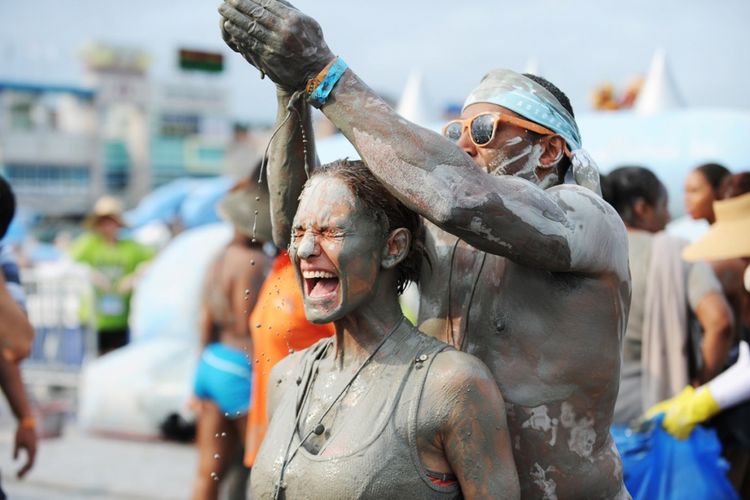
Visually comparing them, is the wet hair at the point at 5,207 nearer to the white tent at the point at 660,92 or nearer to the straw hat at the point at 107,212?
the straw hat at the point at 107,212

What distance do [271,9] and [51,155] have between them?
54.4 m

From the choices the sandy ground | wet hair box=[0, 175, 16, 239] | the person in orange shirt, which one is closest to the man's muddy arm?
the person in orange shirt

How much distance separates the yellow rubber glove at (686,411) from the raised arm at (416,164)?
2.43 meters

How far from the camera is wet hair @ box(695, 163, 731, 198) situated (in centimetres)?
514

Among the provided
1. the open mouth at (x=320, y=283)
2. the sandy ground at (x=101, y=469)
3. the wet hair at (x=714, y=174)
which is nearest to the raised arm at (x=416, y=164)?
the open mouth at (x=320, y=283)

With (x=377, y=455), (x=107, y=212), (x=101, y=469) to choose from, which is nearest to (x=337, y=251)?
(x=377, y=455)

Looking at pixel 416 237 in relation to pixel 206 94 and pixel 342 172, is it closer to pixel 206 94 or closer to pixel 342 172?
pixel 342 172

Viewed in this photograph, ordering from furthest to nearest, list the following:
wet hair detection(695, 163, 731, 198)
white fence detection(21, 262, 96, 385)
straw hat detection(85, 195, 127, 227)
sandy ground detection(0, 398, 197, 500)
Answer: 1. straw hat detection(85, 195, 127, 227)
2. white fence detection(21, 262, 96, 385)
3. sandy ground detection(0, 398, 197, 500)
4. wet hair detection(695, 163, 731, 198)

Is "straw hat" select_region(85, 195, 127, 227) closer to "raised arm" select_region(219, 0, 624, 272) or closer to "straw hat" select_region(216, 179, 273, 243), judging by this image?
"straw hat" select_region(216, 179, 273, 243)

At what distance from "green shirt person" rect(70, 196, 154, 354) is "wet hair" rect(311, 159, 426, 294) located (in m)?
7.77

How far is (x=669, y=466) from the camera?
4090mm

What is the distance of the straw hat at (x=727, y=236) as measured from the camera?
4.35 meters

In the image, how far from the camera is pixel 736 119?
7703 millimetres

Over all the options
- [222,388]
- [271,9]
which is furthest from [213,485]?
[271,9]
